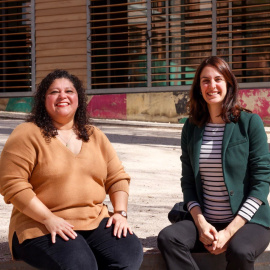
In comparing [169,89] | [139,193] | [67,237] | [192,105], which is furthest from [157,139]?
[67,237]

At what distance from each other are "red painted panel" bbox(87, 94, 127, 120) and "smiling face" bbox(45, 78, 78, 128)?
10.4 meters

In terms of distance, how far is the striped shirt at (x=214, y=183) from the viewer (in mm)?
3510

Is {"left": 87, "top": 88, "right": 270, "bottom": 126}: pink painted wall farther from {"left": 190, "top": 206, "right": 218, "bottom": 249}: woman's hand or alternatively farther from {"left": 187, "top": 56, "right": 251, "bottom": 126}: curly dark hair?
{"left": 190, "top": 206, "right": 218, "bottom": 249}: woman's hand

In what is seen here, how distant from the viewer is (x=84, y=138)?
3.45 metres

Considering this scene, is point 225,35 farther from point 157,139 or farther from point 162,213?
point 162,213

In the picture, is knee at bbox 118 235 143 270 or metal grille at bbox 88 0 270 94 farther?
metal grille at bbox 88 0 270 94

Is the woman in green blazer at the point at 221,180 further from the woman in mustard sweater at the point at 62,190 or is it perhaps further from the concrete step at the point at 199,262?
the woman in mustard sweater at the point at 62,190

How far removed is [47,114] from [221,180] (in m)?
1.07

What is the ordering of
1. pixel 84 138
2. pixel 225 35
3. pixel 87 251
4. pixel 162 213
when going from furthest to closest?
1. pixel 225 35
2. pixel 162 213
3. pixel 84 138
4. pixel 87 251

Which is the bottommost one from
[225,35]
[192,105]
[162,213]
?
[162,213]

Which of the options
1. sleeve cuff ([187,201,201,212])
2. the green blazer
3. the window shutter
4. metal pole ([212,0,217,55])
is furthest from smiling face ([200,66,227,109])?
the window shutter

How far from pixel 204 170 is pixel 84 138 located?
29.0 inches

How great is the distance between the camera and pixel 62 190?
3.25 m

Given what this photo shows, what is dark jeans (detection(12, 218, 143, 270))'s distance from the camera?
3.03m
